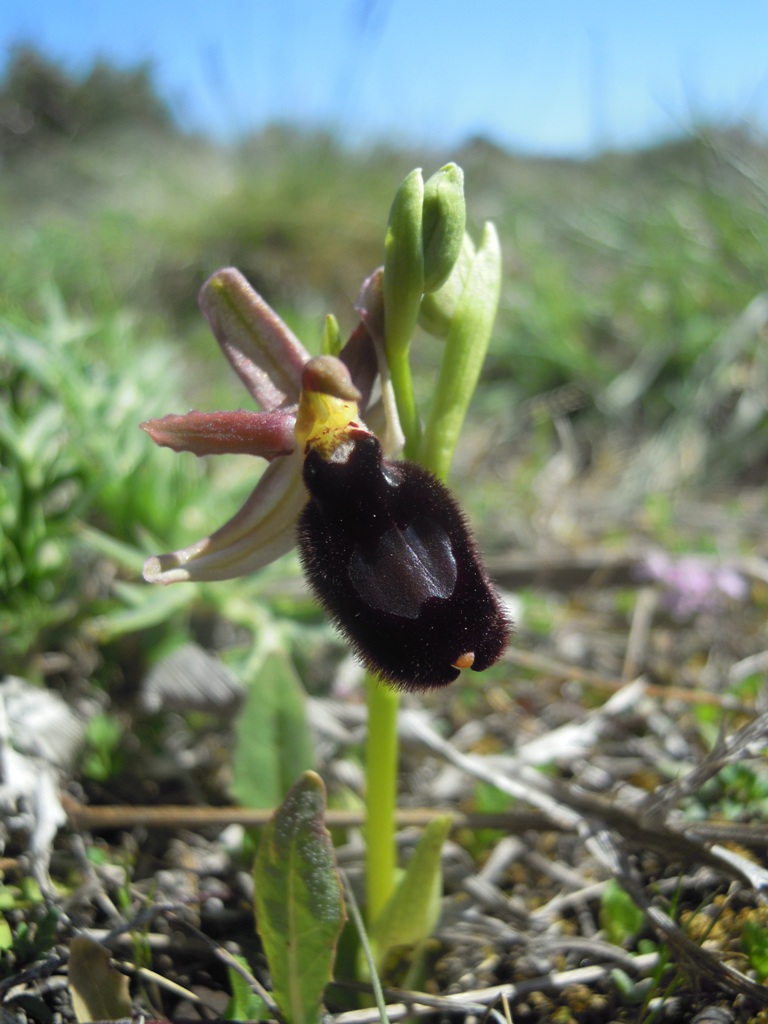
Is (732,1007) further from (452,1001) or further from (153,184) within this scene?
(153,184)

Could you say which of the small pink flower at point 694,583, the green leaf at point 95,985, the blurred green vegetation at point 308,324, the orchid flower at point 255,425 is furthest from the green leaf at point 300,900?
the small pink flower at point 694,583

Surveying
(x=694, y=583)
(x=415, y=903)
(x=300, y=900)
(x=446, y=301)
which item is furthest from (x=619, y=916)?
(x=694, y=583)

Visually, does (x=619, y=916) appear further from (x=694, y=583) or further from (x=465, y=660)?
(x=694, y=583)

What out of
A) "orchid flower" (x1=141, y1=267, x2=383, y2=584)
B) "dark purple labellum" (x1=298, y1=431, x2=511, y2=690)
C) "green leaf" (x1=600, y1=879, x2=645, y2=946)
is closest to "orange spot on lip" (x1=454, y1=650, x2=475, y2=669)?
"dark purple labellum" (x1=298, y1=431, x2=511, y2=690)

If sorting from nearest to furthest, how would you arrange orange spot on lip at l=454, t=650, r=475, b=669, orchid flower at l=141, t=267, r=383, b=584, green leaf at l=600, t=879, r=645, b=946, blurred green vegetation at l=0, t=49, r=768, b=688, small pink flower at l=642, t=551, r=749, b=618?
orange spot on lip at l=454, t=650, r=475, b=669, orchid flower at l=141, t=267, r=383, b=584, green leaf at l=600, t=879, r=645, b=946, blurred green vegetation at l=0, t=49, r=768, b=688, small pink flower at l=642, t=551, r=749, b=618

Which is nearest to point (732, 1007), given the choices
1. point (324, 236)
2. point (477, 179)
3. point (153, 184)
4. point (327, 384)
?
point (327, 384)

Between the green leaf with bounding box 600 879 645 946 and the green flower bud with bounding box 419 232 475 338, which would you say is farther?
the green leaf with bounding box 600 879 645 946

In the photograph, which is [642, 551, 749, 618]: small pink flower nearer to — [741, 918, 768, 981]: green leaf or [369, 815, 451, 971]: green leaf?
[741, 918, 768, 981]: green leaf
